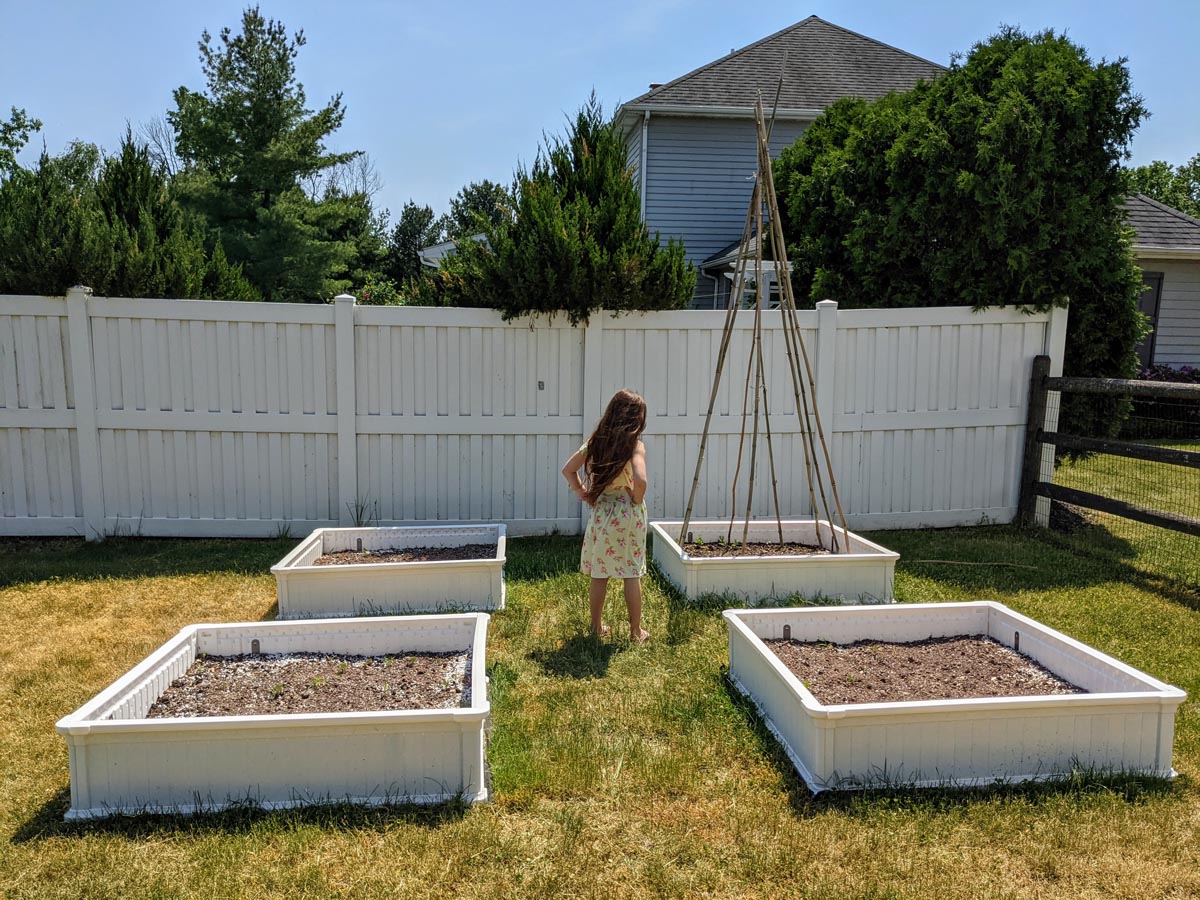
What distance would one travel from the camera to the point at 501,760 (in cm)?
321

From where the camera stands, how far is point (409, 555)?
5.61 metres

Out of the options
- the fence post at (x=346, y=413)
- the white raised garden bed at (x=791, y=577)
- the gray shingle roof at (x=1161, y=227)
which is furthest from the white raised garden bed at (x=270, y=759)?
the gray shingle roof at (x=1161, y=227)

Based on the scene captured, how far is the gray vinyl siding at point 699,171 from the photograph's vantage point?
13766 mm

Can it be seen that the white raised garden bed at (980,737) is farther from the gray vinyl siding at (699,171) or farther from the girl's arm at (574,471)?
the gray vinyl siding at (699,171)

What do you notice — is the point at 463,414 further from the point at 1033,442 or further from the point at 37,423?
the point at 1033,442

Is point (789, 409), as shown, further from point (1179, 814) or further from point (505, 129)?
point (505, 129)

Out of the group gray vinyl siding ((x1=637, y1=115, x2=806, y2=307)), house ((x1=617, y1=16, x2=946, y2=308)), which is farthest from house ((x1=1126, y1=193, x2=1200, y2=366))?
gray vinyl siding ((x1=637, y1=115, x2=806, y2=307))

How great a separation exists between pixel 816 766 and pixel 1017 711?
0.74 meters

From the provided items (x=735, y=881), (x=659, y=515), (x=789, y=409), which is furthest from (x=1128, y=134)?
(x=735, y=881)

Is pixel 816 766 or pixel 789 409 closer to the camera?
pixel 816 766

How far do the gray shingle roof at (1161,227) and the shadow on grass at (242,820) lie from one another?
43.9ft

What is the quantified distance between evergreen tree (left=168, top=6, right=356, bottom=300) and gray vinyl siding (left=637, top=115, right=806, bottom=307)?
709cm

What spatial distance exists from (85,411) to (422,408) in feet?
7.66

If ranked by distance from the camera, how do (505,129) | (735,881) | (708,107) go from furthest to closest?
1. (505,129)
2. (708,107)
3. (735,881)
